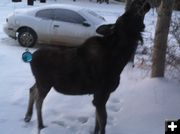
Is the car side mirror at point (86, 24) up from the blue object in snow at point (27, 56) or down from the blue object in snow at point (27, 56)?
down

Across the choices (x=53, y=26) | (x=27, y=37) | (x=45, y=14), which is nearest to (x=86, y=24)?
(x=53, y=26)

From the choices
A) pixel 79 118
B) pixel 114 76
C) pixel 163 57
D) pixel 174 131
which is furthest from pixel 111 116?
pixel 174 131

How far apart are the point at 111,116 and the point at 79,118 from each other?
55 centimetres

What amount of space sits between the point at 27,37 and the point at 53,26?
3.34ft

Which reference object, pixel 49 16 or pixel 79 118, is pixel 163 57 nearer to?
pixel 79 118

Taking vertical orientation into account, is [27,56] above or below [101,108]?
above

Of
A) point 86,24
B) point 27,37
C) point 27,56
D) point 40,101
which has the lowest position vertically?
point 27,37

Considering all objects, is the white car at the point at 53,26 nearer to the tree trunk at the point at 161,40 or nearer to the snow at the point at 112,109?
the snow at the point at 112,109

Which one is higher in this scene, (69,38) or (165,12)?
(165,12)

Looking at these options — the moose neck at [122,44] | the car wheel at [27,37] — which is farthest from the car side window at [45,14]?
the moose neck at [122,44]

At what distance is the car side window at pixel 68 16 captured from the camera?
56.0ft

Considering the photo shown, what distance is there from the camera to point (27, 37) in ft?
55.9

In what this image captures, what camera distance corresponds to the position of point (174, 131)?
332 cm

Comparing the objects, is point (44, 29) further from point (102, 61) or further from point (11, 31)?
point (102, 61)
